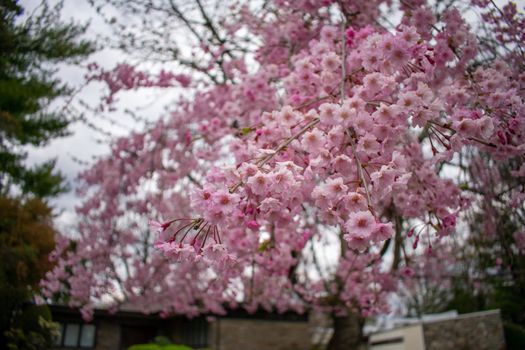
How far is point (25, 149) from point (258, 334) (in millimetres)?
8696

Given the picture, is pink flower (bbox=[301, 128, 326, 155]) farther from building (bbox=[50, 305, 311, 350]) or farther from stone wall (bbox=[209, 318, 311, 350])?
stone wall (bbox=[209, 318, 311, 350])

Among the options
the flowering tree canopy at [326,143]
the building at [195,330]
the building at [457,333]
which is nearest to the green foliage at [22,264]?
the flowering tree canopy at [326,143]

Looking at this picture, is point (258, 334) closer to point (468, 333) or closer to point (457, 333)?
point (457, 333)

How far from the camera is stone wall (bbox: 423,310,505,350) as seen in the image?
9.45 m

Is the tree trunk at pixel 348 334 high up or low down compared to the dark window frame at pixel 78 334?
up

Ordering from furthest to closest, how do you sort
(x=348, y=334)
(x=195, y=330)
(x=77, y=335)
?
(x=195, y=330), (x=77, y=335), (x=348, y=334)

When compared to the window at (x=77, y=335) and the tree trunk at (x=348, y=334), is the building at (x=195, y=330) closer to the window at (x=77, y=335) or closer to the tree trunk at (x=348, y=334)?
the window at (x=77, y=335)

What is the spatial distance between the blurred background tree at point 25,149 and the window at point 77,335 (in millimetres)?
3299

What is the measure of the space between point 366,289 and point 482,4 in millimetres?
4033

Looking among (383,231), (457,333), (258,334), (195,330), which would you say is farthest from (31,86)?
(457,333)

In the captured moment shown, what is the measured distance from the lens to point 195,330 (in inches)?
500

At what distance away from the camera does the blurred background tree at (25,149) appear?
529 centimetres

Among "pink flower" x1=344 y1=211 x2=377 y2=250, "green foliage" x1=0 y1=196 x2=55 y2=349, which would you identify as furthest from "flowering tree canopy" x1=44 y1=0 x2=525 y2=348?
"green foliage" x1=0 y1=196 x2=55 y2=349

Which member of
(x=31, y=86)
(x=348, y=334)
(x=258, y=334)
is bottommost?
(x=258, y=334)
